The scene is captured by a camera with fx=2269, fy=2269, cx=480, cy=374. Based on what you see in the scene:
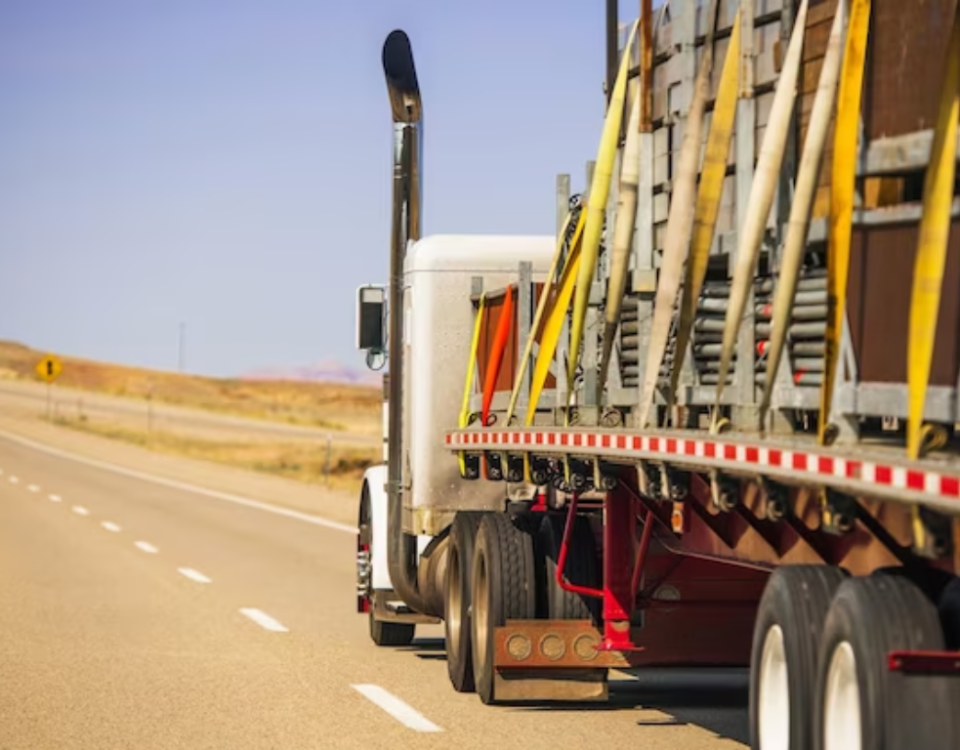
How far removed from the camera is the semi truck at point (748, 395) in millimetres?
6551

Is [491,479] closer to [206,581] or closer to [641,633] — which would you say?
[641,633]

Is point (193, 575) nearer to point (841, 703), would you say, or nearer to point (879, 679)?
point (841, 703)

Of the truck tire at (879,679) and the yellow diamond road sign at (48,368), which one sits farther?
the yellow diamond road sign at (48,368)

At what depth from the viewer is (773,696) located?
7.75m

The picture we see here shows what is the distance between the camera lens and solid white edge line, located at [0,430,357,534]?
33469mm

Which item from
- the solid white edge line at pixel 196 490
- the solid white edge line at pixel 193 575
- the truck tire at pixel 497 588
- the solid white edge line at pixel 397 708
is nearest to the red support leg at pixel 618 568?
the truck tire at pixel 497 588

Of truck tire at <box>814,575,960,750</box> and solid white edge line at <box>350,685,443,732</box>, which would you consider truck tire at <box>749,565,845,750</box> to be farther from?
solid white edge line at <box>350,685,443,732</box>

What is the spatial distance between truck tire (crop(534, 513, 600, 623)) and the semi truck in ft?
0.04

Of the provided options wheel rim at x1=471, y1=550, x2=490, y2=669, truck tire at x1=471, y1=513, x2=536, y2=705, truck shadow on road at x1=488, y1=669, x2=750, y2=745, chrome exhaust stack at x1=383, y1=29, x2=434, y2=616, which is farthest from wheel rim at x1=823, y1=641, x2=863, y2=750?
chrome exhaust stack at x1=383, y1=29, x2=434, y2=616

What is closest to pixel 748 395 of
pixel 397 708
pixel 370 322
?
pixel 397 708

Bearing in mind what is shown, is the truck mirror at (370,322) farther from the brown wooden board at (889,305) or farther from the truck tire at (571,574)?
the brown wooden board at (889,305)

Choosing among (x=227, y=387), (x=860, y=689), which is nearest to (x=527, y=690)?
(x=860, y=689)

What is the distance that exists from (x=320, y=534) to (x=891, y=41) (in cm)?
2385

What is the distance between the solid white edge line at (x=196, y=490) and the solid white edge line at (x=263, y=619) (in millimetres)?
12252
